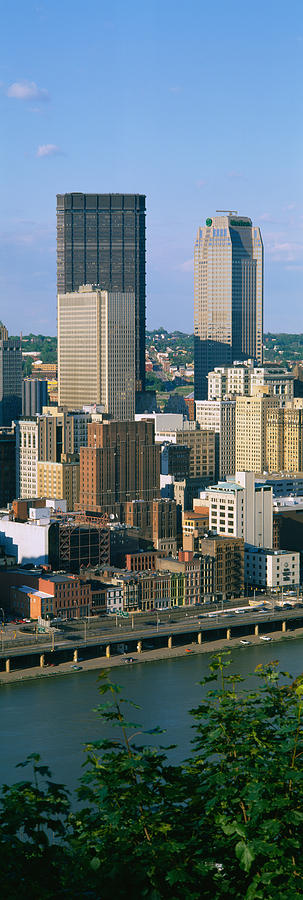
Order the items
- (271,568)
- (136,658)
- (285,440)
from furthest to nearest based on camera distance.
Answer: (285,440) < (271,568) < (136,658)

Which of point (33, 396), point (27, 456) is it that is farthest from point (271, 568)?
point (33, 396)

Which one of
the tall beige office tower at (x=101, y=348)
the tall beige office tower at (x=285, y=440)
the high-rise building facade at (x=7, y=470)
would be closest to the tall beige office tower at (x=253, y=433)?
the tall beige office tower at (x=285, y=440)

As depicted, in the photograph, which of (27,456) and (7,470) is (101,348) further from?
(27,456)

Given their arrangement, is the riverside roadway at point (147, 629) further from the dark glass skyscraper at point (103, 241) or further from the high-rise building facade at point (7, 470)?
the dark glass skyscraper at point (103, 241)

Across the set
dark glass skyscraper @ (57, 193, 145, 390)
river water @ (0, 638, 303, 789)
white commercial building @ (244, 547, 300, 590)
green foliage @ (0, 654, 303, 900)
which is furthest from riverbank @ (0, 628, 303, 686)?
dark glass skyscraper @ (57, 193, 145, 390)

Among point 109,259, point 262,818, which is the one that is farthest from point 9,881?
point 109,259

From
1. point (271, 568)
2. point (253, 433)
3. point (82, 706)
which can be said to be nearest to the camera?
point (82, 706)

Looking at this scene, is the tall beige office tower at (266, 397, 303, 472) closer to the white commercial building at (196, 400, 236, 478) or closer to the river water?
the white commercial building at (196, 400, 236, 478)
